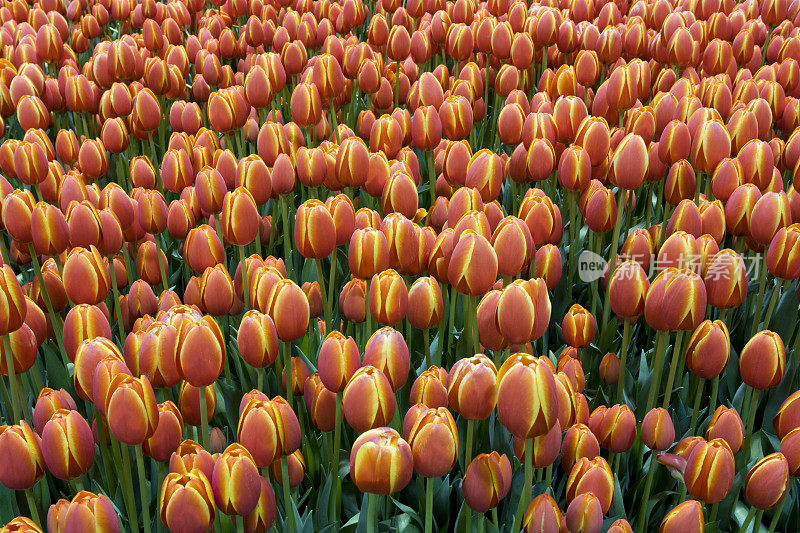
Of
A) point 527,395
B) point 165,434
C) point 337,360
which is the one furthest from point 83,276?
point 527,395

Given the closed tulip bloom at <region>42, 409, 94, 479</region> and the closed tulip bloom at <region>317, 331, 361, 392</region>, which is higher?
the closed tulip bloom at <region>317, 331, 361, 392</region>

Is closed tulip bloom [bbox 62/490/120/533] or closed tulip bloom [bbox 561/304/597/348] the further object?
closed tulip bloom [bbox 561/304/597/348]

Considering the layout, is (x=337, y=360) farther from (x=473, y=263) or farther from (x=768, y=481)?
(x=768, y=481)

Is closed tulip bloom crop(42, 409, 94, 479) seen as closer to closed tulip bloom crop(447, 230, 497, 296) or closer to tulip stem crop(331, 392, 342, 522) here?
tulip stem crop(331, 392, 342, 522)

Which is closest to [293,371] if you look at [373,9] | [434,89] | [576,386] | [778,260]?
[576,386]

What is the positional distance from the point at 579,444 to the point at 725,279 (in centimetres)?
49

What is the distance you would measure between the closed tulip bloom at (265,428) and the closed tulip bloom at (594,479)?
1.59 ft

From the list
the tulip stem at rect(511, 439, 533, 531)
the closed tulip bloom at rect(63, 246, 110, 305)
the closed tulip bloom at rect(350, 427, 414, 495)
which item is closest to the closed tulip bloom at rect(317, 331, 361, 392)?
the closed tulip bloom at rect(350, 427, 414, 495)

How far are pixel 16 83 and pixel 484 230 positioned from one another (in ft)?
6.72

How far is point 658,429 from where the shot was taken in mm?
1464

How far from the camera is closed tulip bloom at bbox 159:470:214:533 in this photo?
110cm

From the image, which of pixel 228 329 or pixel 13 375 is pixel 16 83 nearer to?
pixel 228 329

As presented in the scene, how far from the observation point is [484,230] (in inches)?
63.4

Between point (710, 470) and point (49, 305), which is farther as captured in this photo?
point (49, 305)
